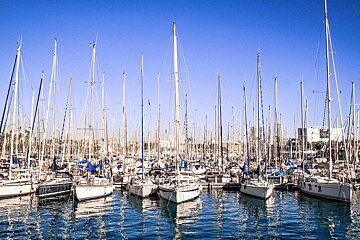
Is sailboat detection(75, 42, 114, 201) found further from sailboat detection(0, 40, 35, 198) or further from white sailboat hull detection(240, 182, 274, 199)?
white sailboat hull detection(240, 182, 274, 199)

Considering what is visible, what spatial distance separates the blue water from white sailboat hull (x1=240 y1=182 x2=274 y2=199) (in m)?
0.70

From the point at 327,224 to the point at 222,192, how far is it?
18189 mm

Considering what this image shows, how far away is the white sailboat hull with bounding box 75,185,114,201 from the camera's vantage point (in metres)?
34.4

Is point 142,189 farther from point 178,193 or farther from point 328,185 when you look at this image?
point 328,185

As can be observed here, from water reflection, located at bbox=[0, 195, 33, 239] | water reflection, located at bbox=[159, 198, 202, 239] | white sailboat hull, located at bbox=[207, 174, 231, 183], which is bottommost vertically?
water reflection, located at bbox=[159, 198, 202, 239]

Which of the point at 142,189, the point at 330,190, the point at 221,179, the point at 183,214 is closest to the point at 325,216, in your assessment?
the point at 330,190

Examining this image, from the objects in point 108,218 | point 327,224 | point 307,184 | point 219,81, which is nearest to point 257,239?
point 327,224

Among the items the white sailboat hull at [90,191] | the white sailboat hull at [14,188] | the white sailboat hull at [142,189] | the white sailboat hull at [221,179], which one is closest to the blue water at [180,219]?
the white sailboat hull at [90,191]

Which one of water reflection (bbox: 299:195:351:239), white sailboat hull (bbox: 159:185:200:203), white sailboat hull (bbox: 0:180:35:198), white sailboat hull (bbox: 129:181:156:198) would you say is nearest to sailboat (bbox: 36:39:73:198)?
white sailboat hull (bbox: 0:180:35:198)

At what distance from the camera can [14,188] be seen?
36.9 metres

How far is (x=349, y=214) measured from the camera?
1145 inches

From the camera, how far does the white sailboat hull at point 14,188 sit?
36.1 m

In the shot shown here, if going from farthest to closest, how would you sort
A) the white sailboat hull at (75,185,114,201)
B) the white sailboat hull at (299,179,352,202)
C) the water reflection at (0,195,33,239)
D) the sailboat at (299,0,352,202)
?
the white sailboat hull at (75,185,114,201), the sailboat at (299,0,352,202), the white sailboat hull at (299,179,352,202), the water reflection at (0,195,33,239)

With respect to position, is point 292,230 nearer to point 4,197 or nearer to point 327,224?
point 327,224
